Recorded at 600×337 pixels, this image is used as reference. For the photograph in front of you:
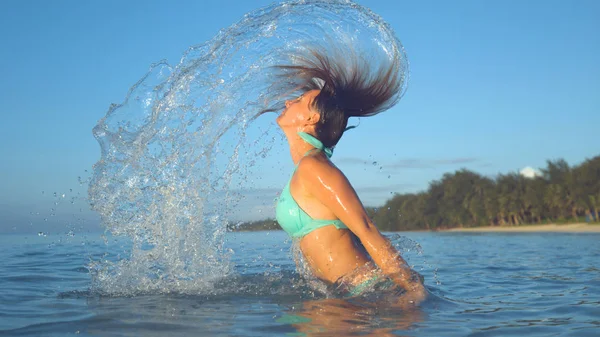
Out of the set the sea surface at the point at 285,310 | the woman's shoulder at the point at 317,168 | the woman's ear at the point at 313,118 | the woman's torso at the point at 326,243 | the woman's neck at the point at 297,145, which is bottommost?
the sea surface at the point at 285,310

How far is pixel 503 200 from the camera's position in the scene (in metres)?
57.6

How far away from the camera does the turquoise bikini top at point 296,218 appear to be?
437cm

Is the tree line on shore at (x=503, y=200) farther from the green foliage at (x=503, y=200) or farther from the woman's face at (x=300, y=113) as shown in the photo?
the woman's face at (x=300, y=113)

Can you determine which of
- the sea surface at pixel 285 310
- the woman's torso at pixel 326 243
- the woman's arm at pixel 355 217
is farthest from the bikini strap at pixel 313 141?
the sea surface at pixel 285 310

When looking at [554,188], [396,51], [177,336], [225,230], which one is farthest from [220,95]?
[554,188]

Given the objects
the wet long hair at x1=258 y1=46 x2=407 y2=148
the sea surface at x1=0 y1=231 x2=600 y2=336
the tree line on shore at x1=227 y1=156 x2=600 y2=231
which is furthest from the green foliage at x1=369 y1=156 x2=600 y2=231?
the wet long hair at x1=258 y1=46 x2=407 y2=148

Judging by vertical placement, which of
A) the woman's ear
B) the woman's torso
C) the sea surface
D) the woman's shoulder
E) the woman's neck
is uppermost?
the woman's ear

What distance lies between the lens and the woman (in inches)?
163

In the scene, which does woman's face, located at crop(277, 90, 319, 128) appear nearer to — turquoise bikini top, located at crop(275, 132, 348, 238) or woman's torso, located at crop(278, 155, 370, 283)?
turquoise bikini top, located at crop(275, 132, 348, 238)

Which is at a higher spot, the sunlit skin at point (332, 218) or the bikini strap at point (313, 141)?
the bikini strap at point (313, 141)

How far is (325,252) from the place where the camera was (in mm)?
4430

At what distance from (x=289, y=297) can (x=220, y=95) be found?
2.27m

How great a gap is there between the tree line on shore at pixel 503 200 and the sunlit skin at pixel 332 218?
36.8 metres

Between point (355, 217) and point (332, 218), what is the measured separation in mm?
304
